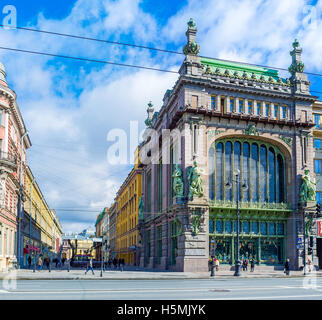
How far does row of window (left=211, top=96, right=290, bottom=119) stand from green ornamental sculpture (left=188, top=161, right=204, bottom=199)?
25.3ft

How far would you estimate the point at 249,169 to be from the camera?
151 ft

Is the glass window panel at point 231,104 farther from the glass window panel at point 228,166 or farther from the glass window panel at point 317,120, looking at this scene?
the glass window panel at point 317,120

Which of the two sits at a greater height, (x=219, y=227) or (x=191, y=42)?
(x=191, y=42)

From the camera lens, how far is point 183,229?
41.2m

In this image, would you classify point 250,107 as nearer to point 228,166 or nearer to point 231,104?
point 231,104

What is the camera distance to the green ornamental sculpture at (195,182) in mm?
40816

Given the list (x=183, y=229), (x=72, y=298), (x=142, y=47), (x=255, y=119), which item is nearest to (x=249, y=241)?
(x=183, y=229)

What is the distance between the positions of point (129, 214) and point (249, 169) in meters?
44.1

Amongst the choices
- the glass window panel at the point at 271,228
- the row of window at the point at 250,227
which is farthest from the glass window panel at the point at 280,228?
the glass window panel at the point at 271,228

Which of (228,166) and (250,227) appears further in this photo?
(228,166)

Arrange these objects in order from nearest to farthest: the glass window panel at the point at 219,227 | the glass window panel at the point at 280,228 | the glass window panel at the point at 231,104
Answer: the glass window panel at the point at 219,227, the glass window panel at the point at 231,104, the glass window panel at the point at 280,228

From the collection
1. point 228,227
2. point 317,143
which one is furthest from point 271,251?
point 317,143

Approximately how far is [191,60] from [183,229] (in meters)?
17.0

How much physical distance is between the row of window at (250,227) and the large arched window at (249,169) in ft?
7.94
